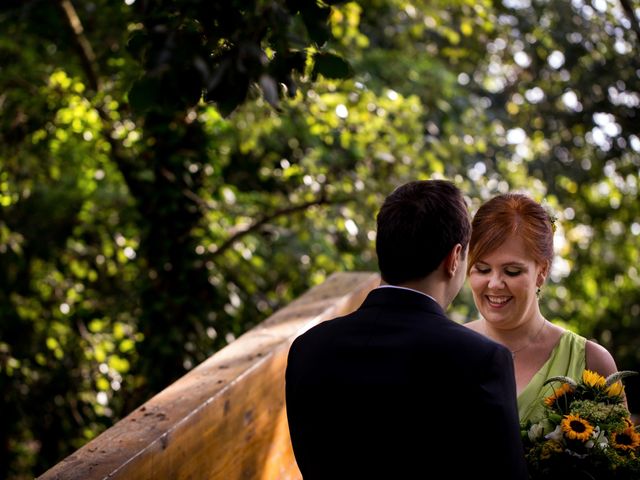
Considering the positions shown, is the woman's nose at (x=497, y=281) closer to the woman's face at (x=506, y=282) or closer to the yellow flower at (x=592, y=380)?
the woman's face at (x=506, y=282)

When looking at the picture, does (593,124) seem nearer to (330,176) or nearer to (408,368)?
(330,176)

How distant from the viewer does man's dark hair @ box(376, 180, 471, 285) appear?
1.98 metres

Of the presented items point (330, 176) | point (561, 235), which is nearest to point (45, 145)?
point (330, 176)

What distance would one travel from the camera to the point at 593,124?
9.11 m

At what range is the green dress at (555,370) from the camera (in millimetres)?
2947

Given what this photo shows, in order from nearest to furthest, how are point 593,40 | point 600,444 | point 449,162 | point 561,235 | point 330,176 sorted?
point 600,444
point 330,176
point 449,162
point 593,40
point 561,235

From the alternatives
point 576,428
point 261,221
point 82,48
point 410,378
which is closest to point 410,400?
point 410,378

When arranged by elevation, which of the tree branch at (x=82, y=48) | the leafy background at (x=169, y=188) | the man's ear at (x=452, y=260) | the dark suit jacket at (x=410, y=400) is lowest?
the leafy background at (x=169, y=188)

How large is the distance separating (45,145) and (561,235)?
7008 mm

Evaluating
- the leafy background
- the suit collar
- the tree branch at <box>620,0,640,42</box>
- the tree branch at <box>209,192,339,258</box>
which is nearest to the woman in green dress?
the suit collar

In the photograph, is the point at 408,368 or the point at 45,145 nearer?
the point at 408,368

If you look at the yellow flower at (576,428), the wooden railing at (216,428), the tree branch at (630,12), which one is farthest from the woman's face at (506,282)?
the tree branch at (630,12)

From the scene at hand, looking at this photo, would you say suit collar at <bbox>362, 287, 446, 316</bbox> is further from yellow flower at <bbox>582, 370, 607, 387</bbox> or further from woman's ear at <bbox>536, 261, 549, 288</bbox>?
woman's ear at <bbox>536, 261, 549, 288</bbox>

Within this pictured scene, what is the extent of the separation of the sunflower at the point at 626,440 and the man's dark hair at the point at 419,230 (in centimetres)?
78
